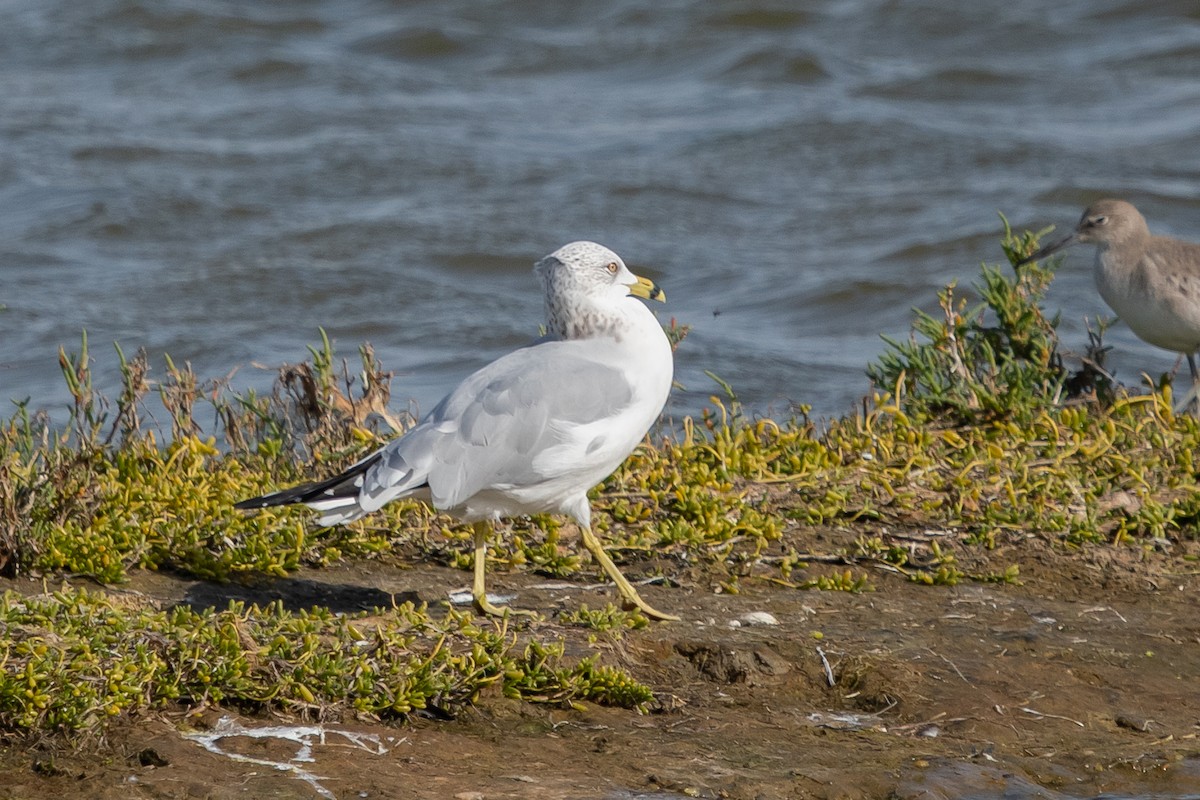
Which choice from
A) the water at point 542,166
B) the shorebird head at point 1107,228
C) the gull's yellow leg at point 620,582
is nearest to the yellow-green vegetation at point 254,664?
the gull's yellow leg at point 620,582

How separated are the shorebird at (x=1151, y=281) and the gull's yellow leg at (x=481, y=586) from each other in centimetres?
336

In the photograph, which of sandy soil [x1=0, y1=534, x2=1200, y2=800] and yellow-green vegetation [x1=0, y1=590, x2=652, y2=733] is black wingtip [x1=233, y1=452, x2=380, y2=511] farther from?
sandy soil [x1=0, y1=534, x2=1200, y2=800]

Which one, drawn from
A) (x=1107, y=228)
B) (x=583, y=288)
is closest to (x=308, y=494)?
(x=583, y=288)

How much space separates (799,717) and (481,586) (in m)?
1.04

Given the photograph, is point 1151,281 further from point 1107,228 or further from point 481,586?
point 481,586

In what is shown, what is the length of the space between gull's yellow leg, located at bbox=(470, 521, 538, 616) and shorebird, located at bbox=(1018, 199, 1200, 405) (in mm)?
3364

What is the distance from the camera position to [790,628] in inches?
194

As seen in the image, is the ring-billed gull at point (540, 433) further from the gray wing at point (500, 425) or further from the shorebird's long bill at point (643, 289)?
the shorebird's long bill at point (643, 289)

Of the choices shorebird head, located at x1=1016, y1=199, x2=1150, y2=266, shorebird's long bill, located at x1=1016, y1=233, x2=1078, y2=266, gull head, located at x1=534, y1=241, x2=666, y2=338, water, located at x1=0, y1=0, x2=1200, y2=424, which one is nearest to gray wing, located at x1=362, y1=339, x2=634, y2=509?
gull head, located at x1=534, y1=241, x2=666, y2=338

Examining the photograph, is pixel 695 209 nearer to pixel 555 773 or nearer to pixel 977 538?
pixel 977 538

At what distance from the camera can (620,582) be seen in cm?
498

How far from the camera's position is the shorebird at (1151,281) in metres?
7.71

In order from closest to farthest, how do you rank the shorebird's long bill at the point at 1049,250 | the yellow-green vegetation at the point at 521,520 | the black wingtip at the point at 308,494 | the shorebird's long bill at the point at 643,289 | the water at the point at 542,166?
the yellow-green vegetation at the point at 521,520, the black wingtip at the point at 308,494, the shorebird's long bill at the point at 643,289, the shorebird's long bill at the point at 1049,250, the water at the point at 542,166

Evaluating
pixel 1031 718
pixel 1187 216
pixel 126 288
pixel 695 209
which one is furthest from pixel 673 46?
pixel 1031 718
